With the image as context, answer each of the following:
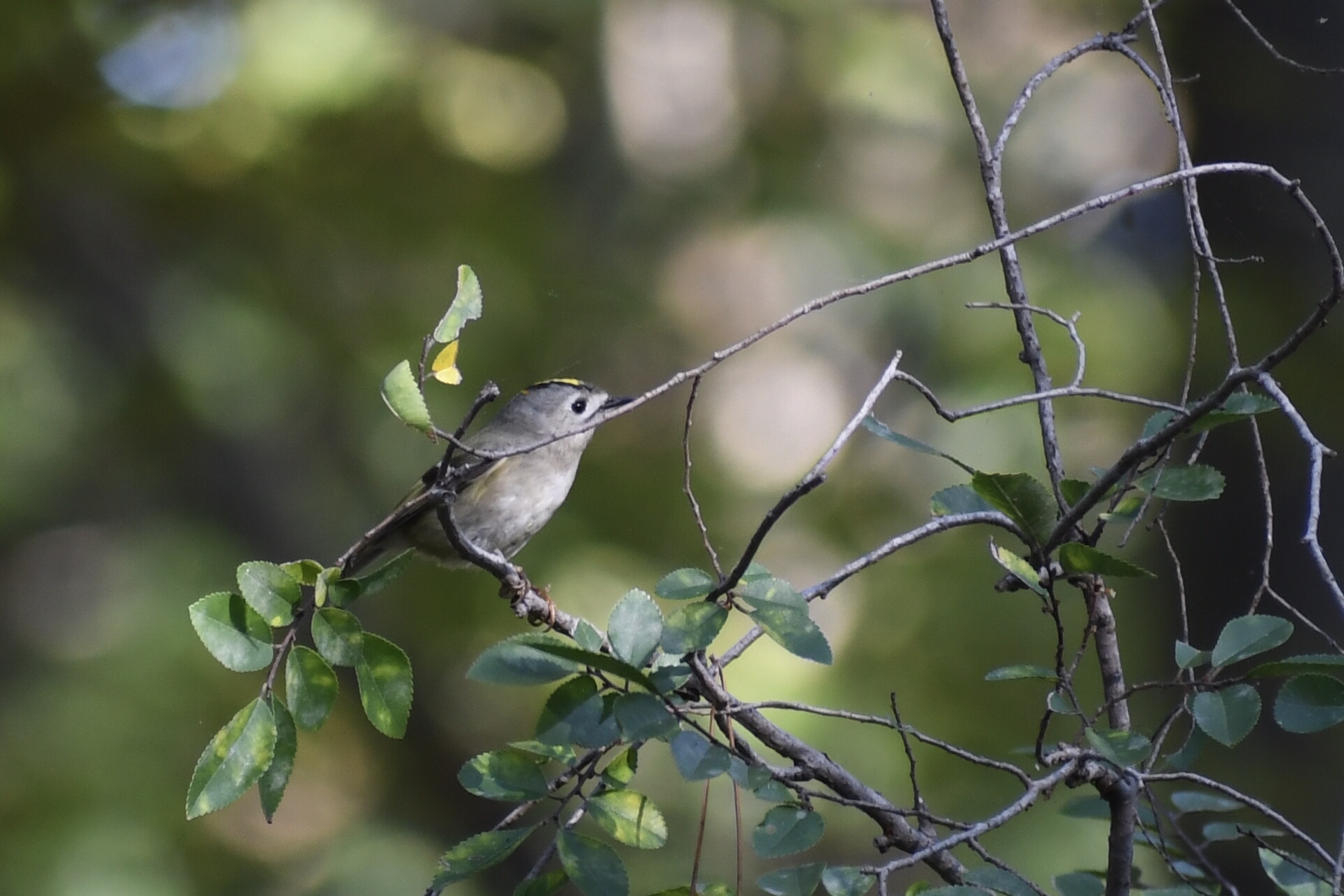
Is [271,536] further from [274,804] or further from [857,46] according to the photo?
[274,804]

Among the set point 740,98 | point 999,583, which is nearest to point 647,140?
point 740,98

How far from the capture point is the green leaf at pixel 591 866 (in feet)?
3.06

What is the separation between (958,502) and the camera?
45.2 inches

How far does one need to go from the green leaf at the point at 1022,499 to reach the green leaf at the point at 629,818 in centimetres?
40

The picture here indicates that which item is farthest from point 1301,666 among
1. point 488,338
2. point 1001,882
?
point 488,338

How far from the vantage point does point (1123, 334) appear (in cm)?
360

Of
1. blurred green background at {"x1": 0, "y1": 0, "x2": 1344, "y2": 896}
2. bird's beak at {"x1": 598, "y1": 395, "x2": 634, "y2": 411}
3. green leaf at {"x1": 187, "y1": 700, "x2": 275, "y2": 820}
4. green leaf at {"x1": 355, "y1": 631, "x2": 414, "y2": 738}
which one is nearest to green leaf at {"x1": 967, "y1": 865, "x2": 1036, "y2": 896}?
green leaf at {"x1": 355, "y1": 631, "x2": 414, "y2": 738}

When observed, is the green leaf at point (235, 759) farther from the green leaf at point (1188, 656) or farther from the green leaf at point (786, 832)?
the green leaf at point (1188, 656)

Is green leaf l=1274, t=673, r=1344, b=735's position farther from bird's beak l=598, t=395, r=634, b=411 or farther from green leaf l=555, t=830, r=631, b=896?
bird's beak l=598, t=395, r=634, b=411

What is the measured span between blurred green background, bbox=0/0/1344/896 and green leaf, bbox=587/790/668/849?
2.09 m

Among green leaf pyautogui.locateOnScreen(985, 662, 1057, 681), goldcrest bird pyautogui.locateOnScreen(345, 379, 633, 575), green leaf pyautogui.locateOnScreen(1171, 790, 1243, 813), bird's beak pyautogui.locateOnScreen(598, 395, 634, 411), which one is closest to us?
green leaf pyautogui.locateOnScreen(985, 662, 1057, 681)

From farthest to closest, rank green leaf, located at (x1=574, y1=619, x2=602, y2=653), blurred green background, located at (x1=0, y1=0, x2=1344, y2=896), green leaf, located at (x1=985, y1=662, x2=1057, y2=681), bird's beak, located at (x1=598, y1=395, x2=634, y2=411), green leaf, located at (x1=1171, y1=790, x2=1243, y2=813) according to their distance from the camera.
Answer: blurred green background, located at (x1=0, y1=0, x2=1344, y2=896)
bird's beak, located at (x1=598, y1=395, x2=634, y2=411)
green leaf, located at (x1=1171, y1=790, x2=1243, y2=813)
green leaf, located at (x1=574, y1=619, x2=602, y2=653)
green leaf, located at (x1=985, y1=662, x2=1057, y2=681)

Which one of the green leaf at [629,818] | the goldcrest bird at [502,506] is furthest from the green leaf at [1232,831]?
the goldcrest bird at [502,506]

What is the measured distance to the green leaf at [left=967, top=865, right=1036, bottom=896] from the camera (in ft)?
3.27
